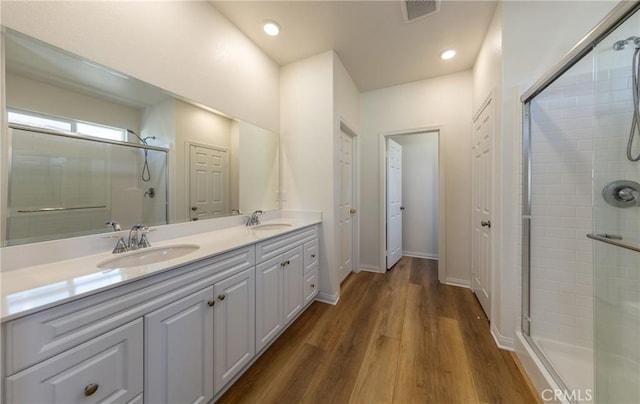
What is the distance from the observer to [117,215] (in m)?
1.29

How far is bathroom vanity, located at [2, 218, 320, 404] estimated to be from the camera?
657 mm

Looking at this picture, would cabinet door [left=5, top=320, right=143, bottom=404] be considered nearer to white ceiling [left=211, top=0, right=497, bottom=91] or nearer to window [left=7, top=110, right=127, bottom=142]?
window [left=7, top=110, right=127, bottom=142]

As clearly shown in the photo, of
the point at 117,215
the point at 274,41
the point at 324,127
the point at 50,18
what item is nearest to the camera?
the point at 50,18

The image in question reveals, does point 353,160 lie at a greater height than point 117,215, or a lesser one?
greater

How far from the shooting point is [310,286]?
7.22 ft

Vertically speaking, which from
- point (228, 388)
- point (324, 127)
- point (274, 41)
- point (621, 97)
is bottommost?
point (228, 388)

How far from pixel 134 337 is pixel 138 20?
1.73 meters

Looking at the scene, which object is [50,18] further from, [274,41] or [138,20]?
Answer: [274,41]

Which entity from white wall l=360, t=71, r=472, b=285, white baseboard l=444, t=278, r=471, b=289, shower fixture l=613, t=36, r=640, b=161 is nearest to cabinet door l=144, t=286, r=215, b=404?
shower fixture l=613, t=36, r=640, b=161

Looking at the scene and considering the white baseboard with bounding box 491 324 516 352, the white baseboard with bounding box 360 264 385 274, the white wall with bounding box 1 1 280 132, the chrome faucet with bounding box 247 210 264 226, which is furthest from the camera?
the white baseboard with bounding box 360 264 385 274

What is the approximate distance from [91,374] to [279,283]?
1083mm

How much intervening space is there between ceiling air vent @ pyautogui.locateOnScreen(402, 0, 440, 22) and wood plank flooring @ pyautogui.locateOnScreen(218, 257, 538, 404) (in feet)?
8.77

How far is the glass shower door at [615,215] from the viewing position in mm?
1156

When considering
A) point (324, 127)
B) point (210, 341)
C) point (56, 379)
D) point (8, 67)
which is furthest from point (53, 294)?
point (324, 127)
